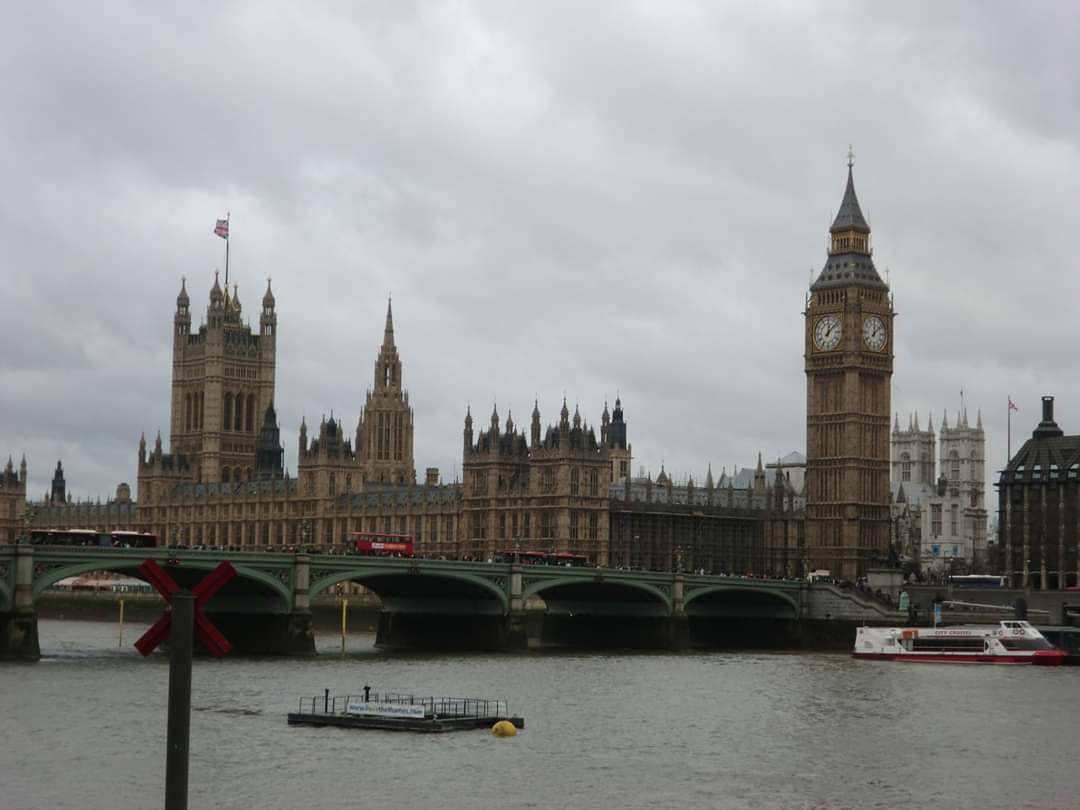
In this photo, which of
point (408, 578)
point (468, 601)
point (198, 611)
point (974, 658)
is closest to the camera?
point (198, 611)

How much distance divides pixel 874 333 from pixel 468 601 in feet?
163

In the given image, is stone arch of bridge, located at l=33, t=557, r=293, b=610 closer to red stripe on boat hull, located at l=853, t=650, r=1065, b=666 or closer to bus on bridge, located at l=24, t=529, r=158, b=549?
bus on bridge, located at l=24, t=529, r=158, b=549

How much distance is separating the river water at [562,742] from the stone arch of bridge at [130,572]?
358cm

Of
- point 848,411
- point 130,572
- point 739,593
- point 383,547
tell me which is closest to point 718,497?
point 848,411

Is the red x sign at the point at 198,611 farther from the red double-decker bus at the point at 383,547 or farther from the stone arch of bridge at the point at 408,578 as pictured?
the red double-decker bus at the point at 383,547

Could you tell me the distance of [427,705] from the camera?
5619 centimetres

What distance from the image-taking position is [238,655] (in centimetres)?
8312

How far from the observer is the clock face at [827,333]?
134500 millimetres

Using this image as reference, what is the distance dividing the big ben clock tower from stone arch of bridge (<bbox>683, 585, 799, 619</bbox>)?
21737 millimetres

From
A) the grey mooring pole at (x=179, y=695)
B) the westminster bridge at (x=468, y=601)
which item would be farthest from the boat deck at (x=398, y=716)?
the grey mooring pole at (x=179, y=695)

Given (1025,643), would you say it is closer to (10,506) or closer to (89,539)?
(89,539)

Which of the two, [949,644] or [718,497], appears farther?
[718,497]

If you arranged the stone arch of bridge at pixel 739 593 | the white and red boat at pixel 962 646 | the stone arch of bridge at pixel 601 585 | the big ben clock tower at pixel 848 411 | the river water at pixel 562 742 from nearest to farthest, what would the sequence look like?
the river water at pixel 562 742, the white and red boat at pixel 962 646, the stone arch of bridge at pixel 601 585, the stone arch of bridge at pixel 739 593, the big ben clock tower at pixel 848 411

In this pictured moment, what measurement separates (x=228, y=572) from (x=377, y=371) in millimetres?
160433
